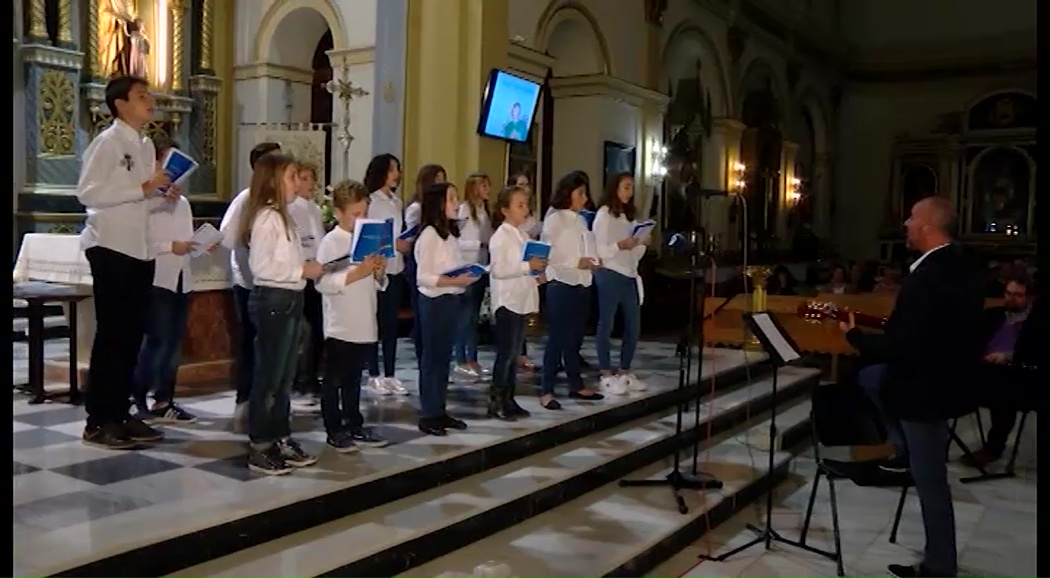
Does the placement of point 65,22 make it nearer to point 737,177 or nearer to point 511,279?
point 511,279

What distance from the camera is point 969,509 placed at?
5379 mm

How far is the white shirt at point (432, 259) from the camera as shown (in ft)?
15.3

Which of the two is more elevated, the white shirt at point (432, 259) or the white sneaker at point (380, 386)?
the white shirt at point (432, 259)

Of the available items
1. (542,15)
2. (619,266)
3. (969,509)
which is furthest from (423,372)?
(542,15)

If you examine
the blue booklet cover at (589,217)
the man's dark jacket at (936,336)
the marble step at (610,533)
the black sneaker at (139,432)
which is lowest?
the marble step at (610,533)

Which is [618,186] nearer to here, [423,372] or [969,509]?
[423,372]

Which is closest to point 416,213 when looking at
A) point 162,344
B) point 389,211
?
point 389,211

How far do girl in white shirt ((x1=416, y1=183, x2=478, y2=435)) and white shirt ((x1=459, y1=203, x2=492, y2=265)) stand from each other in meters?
1.16

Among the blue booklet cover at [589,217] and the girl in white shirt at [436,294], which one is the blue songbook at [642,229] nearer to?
the blue booklet cover at [589,217]

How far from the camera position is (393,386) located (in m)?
5.86

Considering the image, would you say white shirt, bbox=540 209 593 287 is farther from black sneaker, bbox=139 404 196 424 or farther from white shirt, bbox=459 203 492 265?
black sneaker, bbox=139 404 196 424

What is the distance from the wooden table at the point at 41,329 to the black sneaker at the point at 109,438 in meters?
0.94

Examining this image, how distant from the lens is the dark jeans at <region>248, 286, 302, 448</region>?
3906mm

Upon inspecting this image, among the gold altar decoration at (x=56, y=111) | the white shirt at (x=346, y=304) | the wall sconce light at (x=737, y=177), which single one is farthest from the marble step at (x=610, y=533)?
the wall sconce light at (x=737, y=177)
